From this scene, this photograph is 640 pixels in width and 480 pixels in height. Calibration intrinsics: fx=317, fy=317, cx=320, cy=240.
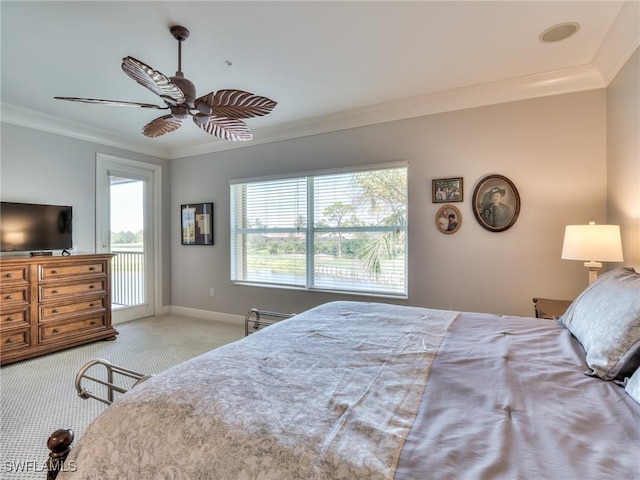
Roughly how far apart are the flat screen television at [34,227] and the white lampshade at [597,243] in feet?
16.8

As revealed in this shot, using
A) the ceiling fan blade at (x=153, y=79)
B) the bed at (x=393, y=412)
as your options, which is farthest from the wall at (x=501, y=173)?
the ceiling fan blade at (x=153, y=79)

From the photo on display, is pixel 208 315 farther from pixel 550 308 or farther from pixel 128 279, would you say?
pixel 550 308

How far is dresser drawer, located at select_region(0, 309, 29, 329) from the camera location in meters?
3.12

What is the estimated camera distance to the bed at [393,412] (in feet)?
2.42

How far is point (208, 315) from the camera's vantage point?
4910 millimetres

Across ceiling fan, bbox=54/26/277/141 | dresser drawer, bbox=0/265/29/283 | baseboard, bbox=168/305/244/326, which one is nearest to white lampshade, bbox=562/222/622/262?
ceiling fan, bbox=54/26/277/141

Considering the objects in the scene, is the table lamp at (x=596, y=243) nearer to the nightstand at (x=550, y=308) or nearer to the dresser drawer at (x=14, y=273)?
the nightstand at (x=550, y=308)

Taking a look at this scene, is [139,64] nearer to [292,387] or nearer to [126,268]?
[292,387]

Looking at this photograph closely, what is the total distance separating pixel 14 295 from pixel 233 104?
3.05 meters

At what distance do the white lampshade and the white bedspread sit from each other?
1.61 meters

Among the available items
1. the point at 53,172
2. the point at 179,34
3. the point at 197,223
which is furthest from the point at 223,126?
the point at 53,172

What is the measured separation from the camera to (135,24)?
2.18 meters

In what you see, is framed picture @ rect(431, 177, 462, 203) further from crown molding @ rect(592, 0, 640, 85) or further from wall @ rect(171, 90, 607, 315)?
crown molding @ rect(592, 0, 640, 85)

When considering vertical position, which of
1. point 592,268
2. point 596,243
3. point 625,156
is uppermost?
point 625,156
